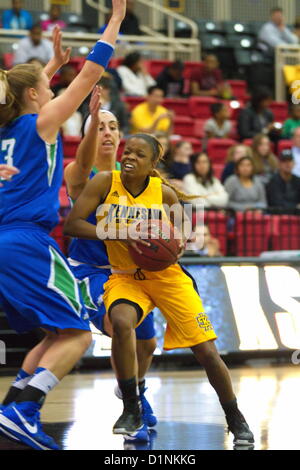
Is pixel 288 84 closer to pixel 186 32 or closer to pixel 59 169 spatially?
pixel 186 32

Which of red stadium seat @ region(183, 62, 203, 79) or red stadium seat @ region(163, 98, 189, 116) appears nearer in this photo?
red stadium seat @ region(163, 98, 189, 116)

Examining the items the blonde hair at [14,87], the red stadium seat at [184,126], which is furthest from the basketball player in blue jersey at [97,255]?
the red stadium seat at [184,126]

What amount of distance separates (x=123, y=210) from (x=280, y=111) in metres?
12.0

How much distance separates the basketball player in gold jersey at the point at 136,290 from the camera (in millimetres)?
5363

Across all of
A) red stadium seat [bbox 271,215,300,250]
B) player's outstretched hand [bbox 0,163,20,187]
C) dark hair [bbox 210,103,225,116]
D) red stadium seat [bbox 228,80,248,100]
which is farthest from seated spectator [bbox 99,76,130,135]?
player's outstretched hand [bbox 0,163,20,187]

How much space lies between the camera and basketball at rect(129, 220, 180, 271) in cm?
533

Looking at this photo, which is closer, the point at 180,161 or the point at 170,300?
the point at 170,300

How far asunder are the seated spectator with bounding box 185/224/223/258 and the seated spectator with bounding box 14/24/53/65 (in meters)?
4.84

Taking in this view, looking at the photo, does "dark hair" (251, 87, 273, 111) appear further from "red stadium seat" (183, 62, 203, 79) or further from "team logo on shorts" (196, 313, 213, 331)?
"team logo on shorts" (196, 313, 213, 331)

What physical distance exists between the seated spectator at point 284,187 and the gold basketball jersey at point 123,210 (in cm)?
710

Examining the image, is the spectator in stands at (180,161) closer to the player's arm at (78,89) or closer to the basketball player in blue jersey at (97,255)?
the basketball player in blue jersey at (97,255)

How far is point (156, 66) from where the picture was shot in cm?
1697

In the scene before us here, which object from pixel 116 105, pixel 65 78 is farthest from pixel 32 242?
pixel 65 78

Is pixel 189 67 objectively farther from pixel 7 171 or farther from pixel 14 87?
pixel 7 171
